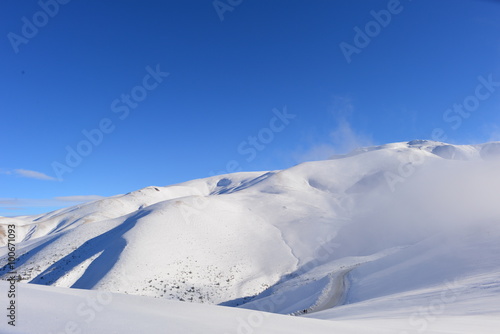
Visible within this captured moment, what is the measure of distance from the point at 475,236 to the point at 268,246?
3245 centimetres

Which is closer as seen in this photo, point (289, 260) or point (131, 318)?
point (131, 318)

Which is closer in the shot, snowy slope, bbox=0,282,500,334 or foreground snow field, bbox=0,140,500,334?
snowy slope, bbox=0,282,500,334

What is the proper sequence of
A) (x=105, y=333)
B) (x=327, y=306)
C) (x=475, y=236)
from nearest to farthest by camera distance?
(x=105, y=333)
(x=327, y=306)
(x=475, y=236)

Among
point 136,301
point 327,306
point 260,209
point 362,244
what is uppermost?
point 260,209

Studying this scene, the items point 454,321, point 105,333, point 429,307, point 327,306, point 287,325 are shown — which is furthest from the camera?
point 327,306

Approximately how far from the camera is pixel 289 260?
162 ft

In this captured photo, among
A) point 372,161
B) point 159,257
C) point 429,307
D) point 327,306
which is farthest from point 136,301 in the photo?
point 372,161

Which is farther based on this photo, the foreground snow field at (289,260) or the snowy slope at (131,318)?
the foreground snow field at (289,260)

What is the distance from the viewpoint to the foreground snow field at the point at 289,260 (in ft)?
22.6

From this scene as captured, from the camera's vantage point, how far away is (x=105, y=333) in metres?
4.88

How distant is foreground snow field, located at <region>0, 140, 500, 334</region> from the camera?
22.6ft

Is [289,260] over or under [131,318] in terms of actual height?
over

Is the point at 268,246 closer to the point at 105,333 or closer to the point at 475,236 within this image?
the point at 475,236

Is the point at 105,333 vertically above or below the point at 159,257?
below
